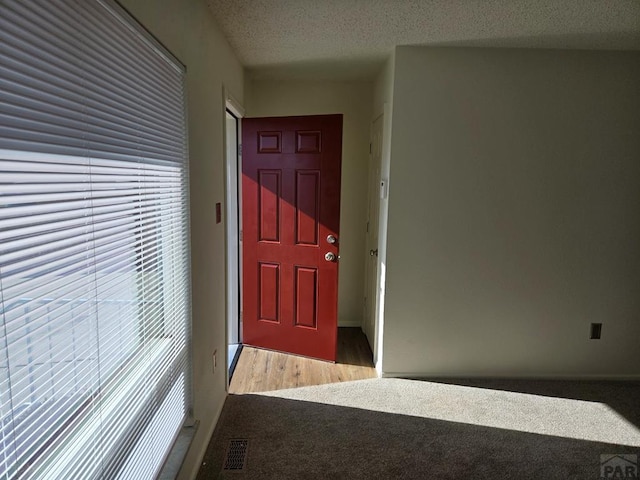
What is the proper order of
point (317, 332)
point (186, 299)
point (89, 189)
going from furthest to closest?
point (317, 332), point (186, 299), point (89, 189)

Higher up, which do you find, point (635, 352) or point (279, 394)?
point (635, 352)

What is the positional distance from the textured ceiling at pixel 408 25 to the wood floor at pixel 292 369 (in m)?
2.31

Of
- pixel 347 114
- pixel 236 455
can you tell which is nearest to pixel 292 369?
pixel 236 455

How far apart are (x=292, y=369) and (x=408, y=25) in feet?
8.12

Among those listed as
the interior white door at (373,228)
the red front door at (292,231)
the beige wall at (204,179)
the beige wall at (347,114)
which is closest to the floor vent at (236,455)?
the beige wall at (204,179)

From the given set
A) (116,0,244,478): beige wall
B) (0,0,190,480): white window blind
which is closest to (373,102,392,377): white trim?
(116,0,244,478): beige wall

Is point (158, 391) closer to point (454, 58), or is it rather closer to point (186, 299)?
point (186, 299)

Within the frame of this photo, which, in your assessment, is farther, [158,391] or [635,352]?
[635,352]

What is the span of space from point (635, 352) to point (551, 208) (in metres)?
1.28

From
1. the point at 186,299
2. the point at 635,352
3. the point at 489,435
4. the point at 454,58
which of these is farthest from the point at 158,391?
the point at 635,352

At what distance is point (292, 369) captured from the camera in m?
3.25

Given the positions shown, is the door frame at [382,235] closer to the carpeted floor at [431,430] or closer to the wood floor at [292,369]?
the wood floor at [292,369]

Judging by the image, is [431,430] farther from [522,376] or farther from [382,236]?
[382,236]

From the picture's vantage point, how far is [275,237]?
11.4 ft
